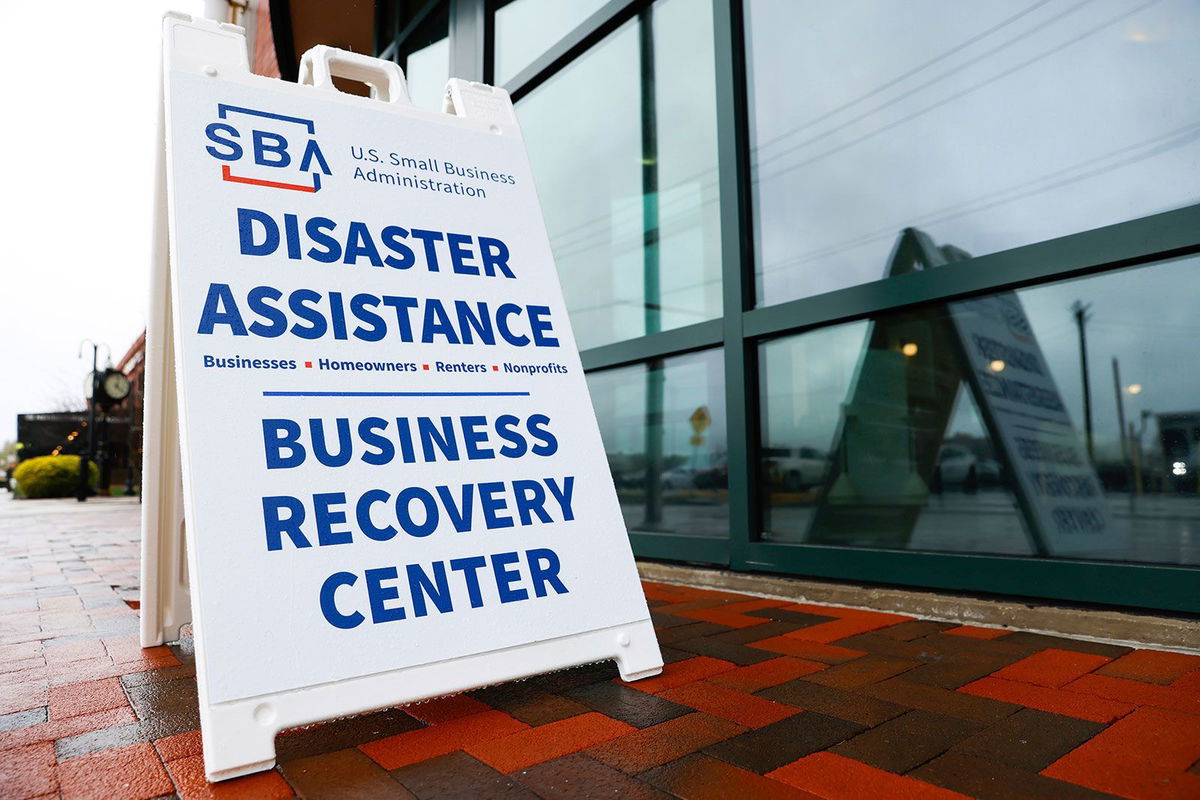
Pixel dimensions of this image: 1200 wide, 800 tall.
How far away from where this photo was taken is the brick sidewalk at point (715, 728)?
1.09 metres

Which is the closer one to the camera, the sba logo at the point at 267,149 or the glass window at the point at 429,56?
the sba logo at the point at 267,149

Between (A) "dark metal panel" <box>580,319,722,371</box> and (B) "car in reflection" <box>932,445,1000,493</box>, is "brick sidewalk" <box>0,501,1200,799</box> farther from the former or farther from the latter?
(A) "dark metal panel" <box>580,319,722,371</box>

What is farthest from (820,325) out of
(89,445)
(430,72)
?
(89,445)

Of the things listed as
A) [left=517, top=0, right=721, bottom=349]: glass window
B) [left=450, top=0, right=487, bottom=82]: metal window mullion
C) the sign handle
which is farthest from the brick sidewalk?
[left=450, top=0, right=487, bottom=82]: metal window mullion


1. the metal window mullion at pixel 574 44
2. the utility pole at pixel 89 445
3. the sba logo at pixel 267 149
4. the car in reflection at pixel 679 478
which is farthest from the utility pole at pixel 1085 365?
the utility pole at pixel 89 445

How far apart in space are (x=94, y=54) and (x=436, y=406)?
20.6 feet

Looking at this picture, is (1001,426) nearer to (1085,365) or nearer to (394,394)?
(1085,365)

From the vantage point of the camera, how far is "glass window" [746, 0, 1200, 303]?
191 cm

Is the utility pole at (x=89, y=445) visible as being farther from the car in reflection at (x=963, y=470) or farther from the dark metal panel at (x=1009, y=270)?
the car in reflection at (x=963, y=470)

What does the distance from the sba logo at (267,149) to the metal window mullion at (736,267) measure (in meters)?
1.61

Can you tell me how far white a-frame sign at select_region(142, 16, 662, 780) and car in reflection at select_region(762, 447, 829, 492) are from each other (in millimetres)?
1197

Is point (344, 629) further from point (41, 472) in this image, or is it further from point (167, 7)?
point (41, 472)

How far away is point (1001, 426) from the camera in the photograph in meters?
2.25

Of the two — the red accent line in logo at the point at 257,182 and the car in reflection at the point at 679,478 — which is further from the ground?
the red accent line in logo at the point at 257,182
